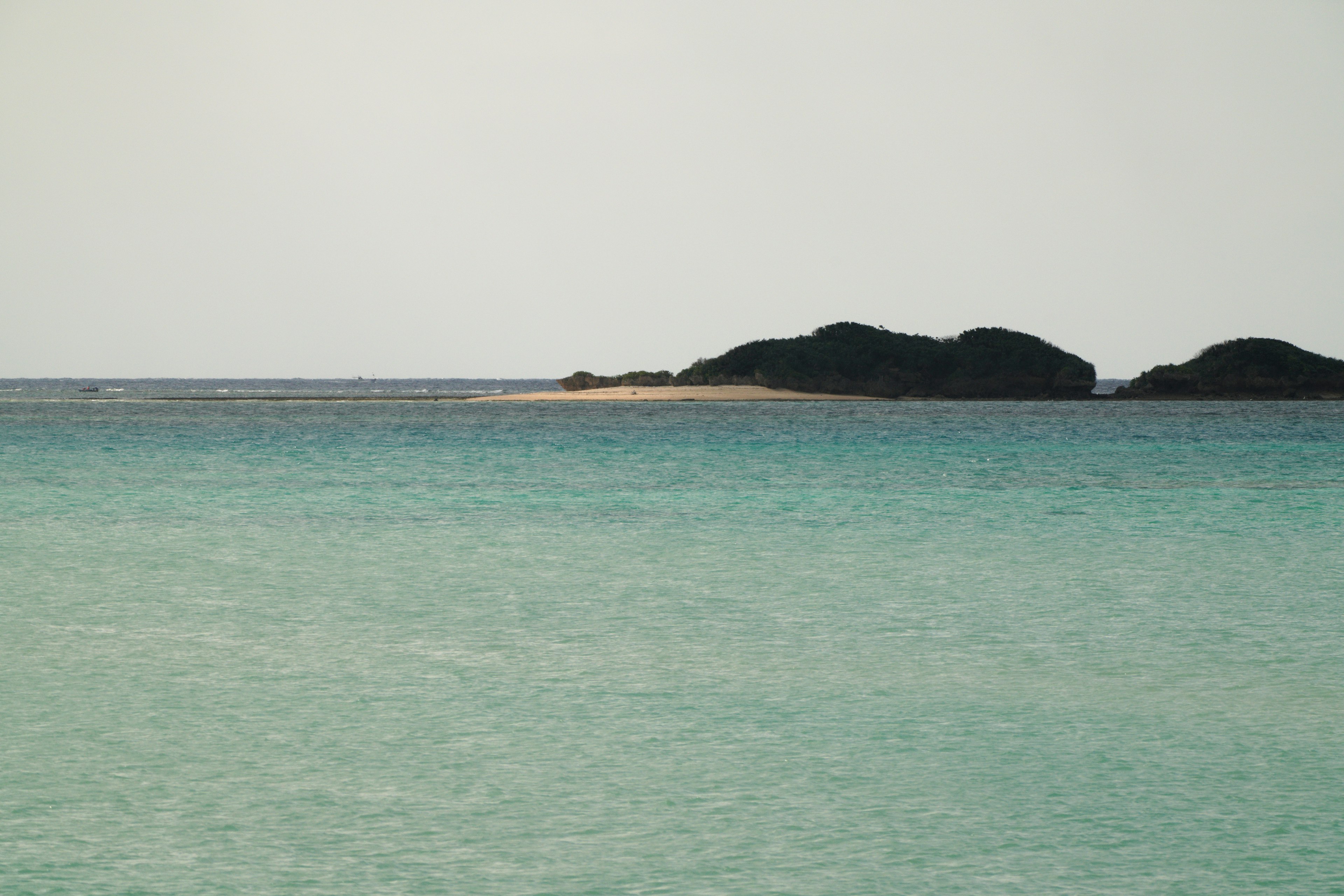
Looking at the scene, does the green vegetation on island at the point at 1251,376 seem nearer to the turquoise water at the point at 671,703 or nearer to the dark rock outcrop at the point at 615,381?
the dark rock outcrop at the point at 615,381

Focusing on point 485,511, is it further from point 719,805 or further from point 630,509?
point 719,805

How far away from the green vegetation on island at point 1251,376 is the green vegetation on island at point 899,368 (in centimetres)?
740

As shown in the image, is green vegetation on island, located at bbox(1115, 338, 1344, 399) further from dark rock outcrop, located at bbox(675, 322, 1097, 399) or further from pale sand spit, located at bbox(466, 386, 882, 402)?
pale sand spit, located at bbox(466, 386, 882, 402)

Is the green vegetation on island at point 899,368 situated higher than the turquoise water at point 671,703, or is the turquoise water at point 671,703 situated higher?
the green vegetation on island at point 899,368

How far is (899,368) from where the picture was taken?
134m

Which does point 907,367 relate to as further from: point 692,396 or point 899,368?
point 692,396

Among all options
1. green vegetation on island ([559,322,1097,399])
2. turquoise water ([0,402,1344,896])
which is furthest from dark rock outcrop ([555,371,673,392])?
turquoise water ([0,402,1344,896])

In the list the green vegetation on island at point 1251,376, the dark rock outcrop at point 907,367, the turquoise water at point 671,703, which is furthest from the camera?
the dark rock outcrop at point 907,367

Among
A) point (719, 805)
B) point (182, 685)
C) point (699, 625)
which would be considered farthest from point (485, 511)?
point (719, 805)

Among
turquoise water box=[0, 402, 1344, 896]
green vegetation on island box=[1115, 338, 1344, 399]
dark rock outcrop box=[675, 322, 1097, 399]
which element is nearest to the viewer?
turquoise water box=[0, 402, 1344, 896]

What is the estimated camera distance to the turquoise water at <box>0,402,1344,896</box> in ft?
16.3

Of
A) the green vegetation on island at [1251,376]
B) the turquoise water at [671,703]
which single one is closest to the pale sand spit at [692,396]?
the green vegetation on island at [1251,376]

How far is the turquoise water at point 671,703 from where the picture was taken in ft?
16.3

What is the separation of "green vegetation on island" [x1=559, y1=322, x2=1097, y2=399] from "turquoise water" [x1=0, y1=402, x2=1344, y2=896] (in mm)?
111923
